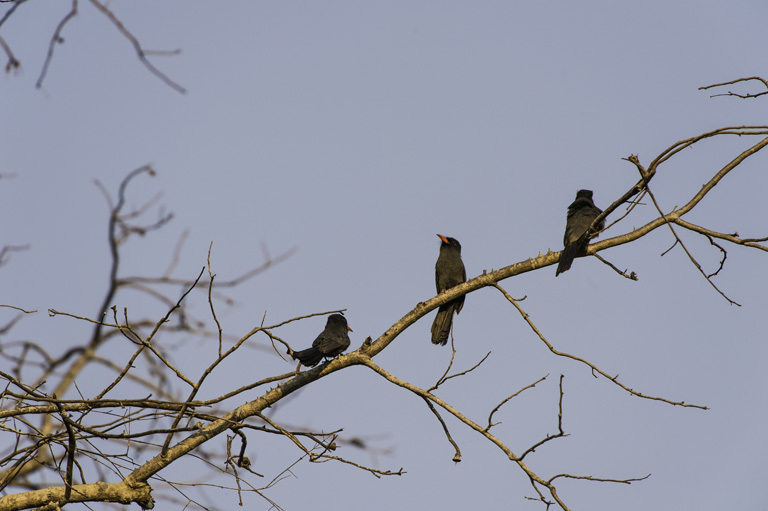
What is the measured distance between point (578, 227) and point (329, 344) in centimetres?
220

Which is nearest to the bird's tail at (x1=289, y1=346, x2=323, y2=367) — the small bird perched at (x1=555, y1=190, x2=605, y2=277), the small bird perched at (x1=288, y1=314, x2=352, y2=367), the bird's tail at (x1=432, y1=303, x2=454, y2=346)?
the small bird perched at (x1=288, y1=314, x2=352, y2=367)

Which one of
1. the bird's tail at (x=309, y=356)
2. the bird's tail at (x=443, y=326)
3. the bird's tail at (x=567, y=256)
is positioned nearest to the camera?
the bird's tail at (x=567, y=256)

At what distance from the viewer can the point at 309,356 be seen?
18.9 feet

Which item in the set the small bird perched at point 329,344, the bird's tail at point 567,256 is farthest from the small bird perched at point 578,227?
the small bird perched at point 329,344

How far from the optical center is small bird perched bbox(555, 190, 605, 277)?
525cm

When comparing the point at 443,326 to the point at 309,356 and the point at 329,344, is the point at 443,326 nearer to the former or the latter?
the point at 329,344

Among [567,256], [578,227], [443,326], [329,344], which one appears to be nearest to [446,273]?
[443,326]

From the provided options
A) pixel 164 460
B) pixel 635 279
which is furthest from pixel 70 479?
pixel 635 279

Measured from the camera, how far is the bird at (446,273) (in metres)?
6.61

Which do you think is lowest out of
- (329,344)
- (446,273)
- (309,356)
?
(309,356)

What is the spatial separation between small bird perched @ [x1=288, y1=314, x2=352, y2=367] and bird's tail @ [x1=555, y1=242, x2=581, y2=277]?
73.7 inches

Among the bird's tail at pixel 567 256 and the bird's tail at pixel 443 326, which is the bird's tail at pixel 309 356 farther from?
the bird's tail at pixel 567 256

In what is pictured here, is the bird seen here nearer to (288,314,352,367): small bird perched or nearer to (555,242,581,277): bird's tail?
(288,314,352,367): small bird perched

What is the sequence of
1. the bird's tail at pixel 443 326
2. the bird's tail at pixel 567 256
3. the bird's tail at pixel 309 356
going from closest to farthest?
the bird's tail at pixel 567 256 < the bird's tail at pixel 309 356 < the bird's tail at pixel 443 326
